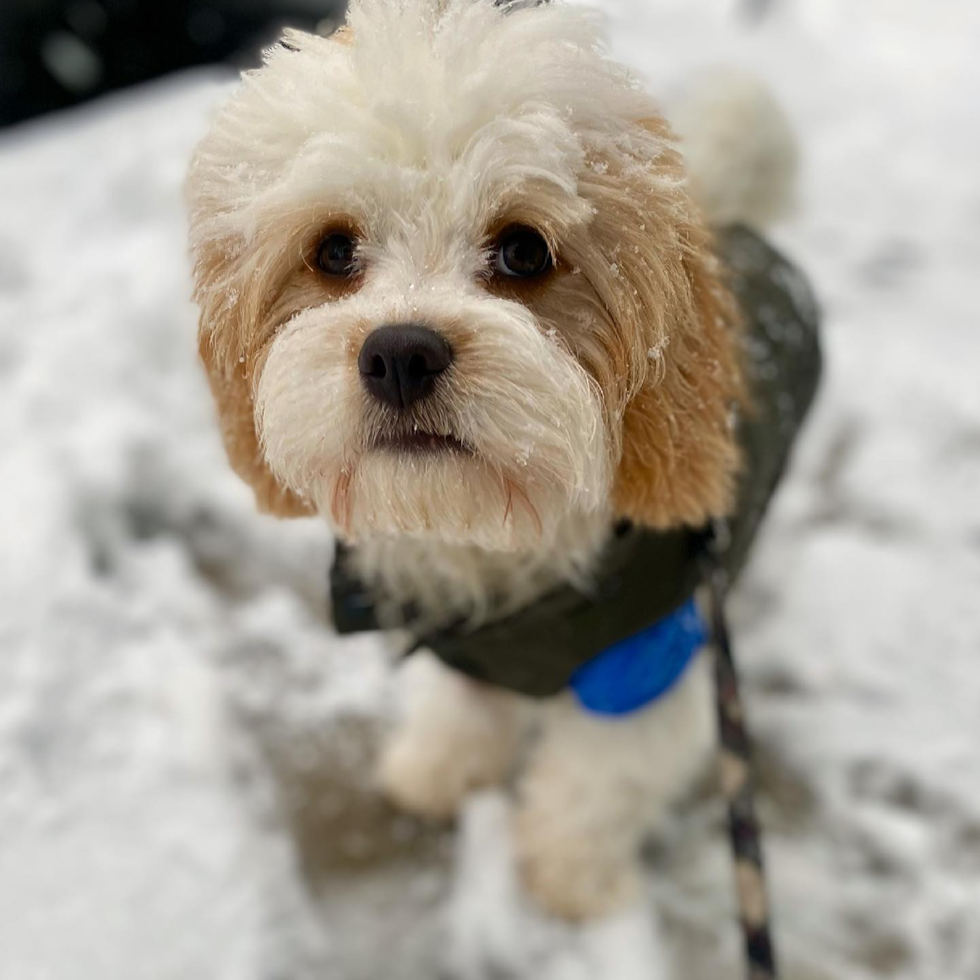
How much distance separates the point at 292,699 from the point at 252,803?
0.29 m

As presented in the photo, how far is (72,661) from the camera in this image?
2182 mm

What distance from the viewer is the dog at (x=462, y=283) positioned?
41.6 inches

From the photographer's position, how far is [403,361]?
40.9 inches

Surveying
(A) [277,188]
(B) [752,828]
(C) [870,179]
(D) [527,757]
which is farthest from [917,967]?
(C) [870,179]

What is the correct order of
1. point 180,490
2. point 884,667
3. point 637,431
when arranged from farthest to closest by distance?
point 180,490, point 884,667, point 637,431

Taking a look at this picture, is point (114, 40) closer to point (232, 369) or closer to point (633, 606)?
point (232, 369)

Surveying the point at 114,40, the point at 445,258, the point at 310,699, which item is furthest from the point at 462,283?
the point at 114,40

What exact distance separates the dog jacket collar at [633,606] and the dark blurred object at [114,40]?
372 cm

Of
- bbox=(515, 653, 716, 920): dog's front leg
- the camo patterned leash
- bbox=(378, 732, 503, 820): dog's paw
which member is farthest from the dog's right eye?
bbox=(378, 732, 503, 820): dog's paw

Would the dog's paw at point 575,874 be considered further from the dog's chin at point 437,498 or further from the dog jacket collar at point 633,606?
the dog's chin at point 437,498

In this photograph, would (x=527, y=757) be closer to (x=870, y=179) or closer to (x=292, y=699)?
(x=292, y=699)

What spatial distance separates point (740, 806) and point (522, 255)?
→ 881mm

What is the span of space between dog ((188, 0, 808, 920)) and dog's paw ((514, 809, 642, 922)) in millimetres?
786

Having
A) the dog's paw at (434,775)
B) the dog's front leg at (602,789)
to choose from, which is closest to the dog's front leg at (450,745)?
the dog's paw at (434,775)
